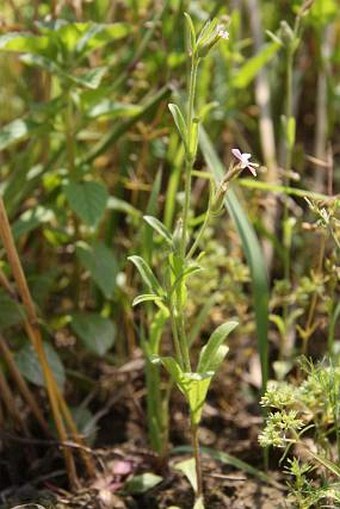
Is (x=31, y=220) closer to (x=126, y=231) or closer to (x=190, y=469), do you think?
(x=126, y=231)

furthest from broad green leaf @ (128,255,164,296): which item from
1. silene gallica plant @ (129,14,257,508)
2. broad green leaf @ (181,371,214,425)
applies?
broad green leaf @ (181,371,214,425)

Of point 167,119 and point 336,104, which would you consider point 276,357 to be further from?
point 336,104

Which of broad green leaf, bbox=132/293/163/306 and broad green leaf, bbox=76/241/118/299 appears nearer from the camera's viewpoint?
broad green leaf, bbox=132/293/163/306

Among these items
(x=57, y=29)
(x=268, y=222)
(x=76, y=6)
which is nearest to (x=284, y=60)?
(x=268, y=222)

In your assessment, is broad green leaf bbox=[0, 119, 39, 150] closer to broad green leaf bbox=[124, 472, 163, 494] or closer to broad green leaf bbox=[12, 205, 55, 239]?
broad green leaf bbox=[12, 205, 55, 239]

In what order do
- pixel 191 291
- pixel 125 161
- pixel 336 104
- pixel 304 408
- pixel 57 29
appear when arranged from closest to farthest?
1. pixel 304 408
2. pixel 57 29
3. pixel 191 291
4. pixel 125 161
5. pixel 336 104
